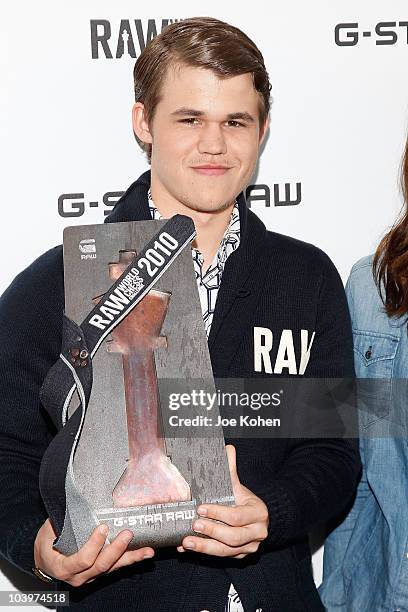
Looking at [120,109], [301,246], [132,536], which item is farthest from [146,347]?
[120,109]

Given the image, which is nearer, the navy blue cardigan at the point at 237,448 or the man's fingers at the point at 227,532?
the man's fingers at the point at 227,532

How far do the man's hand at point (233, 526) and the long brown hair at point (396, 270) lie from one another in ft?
1.50

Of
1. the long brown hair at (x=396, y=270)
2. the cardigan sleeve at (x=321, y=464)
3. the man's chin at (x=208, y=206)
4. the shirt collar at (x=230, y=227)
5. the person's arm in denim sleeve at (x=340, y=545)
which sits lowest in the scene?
the person's arm in denim sleeve at (x=340, y=545)

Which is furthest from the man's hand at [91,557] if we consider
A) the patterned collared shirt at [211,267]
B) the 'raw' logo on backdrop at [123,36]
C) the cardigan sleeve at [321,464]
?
the 'raw' logo on backdrop at [123,36]

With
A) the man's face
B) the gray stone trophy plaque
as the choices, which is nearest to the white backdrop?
the man's face

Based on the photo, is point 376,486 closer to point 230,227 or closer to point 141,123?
point 230,227

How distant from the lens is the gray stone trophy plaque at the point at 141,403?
110 centimetres

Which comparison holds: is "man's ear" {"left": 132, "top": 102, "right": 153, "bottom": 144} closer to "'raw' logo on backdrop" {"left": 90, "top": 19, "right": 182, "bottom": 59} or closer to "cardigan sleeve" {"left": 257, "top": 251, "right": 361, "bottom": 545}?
"'raw' logo on backdrop" {"left": 90, "top": 19, "right": 182, "bottom": 59}

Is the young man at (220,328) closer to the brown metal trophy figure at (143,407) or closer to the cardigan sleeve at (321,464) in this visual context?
the cardigan sleeve at (321,464)

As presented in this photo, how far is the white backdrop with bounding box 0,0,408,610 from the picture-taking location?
1605 mm

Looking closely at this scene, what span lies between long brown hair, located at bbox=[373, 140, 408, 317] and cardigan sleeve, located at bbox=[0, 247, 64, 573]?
1.83 ft

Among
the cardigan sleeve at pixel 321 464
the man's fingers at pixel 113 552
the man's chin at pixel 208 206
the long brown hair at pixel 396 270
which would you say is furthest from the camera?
the long brown hair at pixel 396 270

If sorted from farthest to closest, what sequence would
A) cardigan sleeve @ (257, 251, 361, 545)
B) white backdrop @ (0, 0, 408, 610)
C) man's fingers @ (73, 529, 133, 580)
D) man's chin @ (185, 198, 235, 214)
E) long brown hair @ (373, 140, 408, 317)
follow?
white backdrop @ (0, 0, 408, 610), long brown hair @ (373, 140, 408, 317), man's chin @ (185, 198, 235, 214), cardigan sleeve @ (257, 251, 361, 545), man's fingers @ (73, 529, 133, 580)

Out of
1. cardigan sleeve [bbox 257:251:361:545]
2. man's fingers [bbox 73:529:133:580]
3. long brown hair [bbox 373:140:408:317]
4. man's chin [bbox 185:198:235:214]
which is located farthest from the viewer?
long brown hair [bbox 373:140:408:317]
